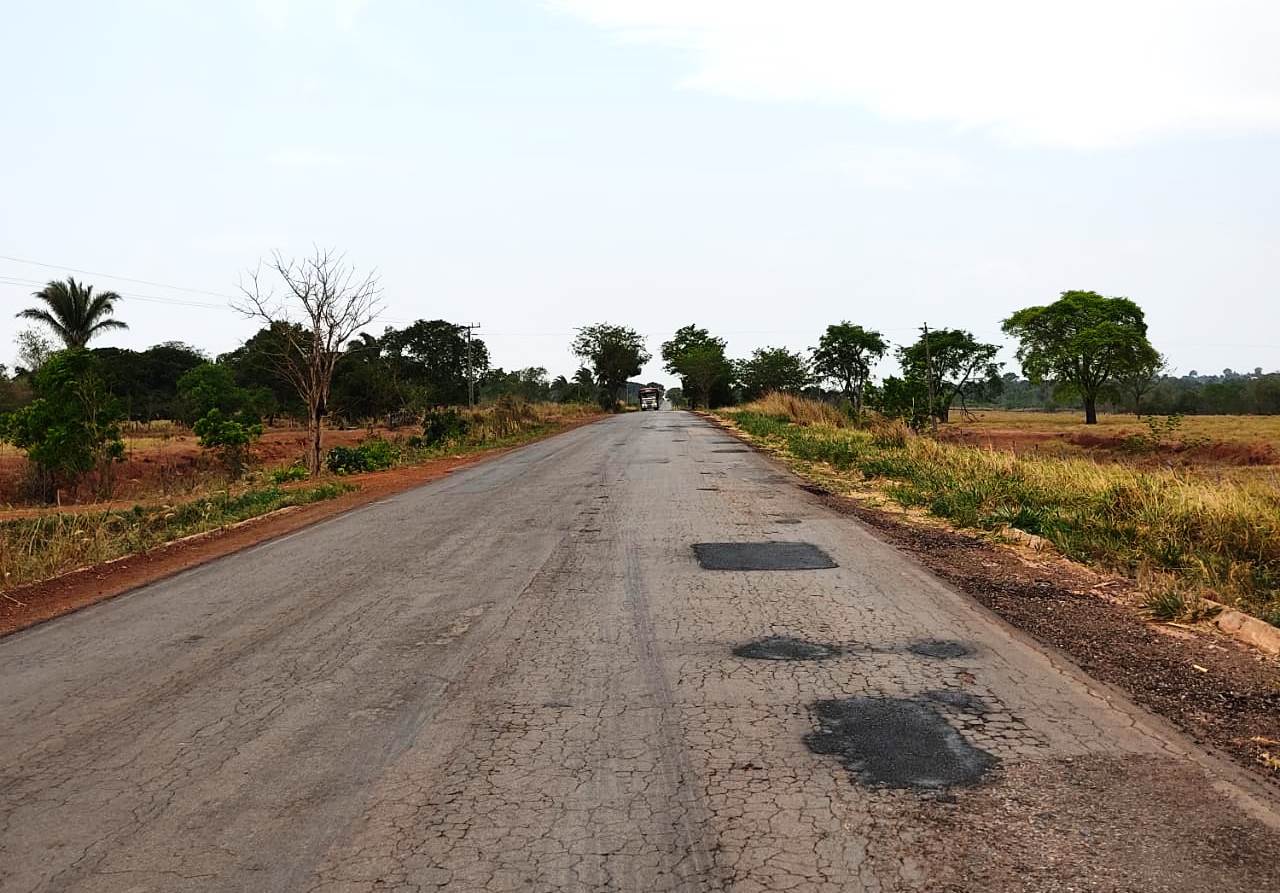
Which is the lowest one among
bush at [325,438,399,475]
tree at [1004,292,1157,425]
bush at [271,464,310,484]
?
bush at [271,464,310,484]

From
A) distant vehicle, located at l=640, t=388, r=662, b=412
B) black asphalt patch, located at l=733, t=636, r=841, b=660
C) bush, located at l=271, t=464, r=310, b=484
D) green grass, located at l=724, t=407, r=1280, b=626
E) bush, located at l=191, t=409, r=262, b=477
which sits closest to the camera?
black asphalt patch, located at l=733, t=636, r=841, b=660

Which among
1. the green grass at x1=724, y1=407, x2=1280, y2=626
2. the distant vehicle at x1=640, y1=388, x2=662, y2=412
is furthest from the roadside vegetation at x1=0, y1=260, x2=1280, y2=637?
the distant vehicle at x1=640, y1=388, x2=662, y2=412

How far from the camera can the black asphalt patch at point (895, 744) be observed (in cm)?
368

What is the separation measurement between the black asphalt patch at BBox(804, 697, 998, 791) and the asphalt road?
2 cm

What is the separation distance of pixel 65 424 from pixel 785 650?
79.5ft

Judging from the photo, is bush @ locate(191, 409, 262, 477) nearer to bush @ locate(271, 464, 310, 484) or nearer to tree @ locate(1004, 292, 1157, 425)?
bush @ locate(271, 464, 310, 484)

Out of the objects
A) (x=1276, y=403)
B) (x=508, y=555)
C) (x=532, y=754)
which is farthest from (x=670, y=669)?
(x=1276, y=403)

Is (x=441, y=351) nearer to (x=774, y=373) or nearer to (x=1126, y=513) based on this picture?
(x=774, y=373)

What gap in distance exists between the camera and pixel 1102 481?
37.1 feet

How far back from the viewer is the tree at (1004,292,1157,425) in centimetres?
5684

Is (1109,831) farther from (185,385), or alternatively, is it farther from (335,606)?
(185,385)

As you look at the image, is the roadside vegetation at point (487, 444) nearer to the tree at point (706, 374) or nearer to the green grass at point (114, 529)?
the green grass at point (114, 529)

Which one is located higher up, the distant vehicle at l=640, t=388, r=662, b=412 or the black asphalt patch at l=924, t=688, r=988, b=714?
the distant vehicle at l=640, t=388, r=662, b=412

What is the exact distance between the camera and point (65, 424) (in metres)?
23.3
